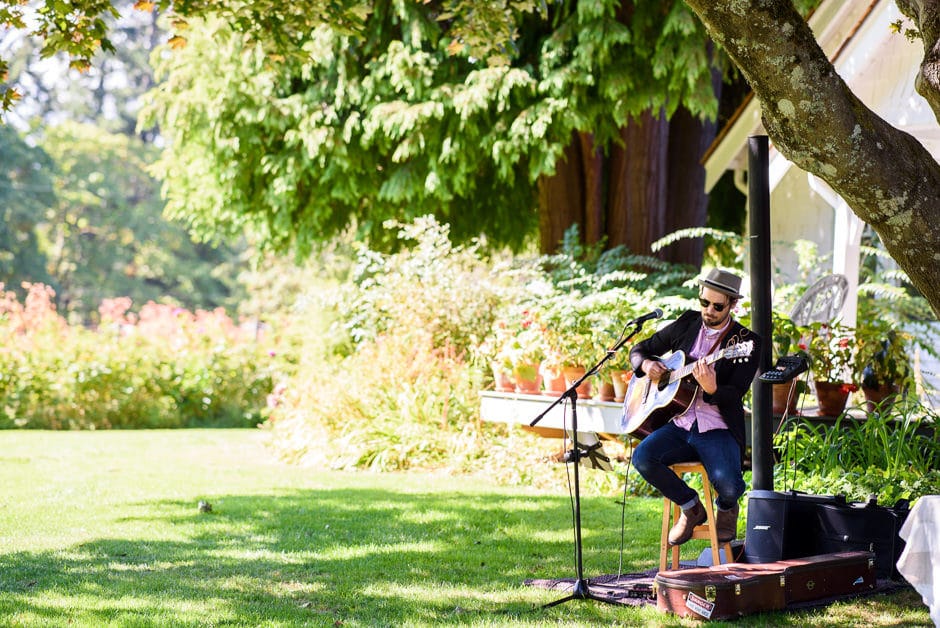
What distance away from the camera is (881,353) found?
8469mm

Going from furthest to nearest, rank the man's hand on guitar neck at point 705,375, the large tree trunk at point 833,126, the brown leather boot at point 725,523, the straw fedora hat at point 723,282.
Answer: the brown leather boot at point 725,523, the straw fedora hat at point 723,282, the man's hand on guitar neck at point 705,375, the large tree trunk at point 833,126

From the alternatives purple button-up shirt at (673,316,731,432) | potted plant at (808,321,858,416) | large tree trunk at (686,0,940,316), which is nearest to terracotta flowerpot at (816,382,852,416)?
potted plant at (808,321,858,416)

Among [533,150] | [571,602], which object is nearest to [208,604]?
[571,602]

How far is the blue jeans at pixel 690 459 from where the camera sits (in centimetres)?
526

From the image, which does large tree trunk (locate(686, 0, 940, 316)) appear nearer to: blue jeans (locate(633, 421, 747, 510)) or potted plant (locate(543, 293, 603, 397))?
blue jeans (locate(633, 421, 747, 510))

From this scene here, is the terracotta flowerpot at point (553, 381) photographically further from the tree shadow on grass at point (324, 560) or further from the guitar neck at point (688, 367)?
the guitar neck at point (688, 367)

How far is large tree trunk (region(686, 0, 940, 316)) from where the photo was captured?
14.6ft

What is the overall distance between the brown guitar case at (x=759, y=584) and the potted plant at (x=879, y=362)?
3.34m

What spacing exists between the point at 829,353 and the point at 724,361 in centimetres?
350

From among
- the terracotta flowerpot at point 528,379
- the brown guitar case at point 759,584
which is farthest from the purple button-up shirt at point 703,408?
the terracotta flowerpot at point 528,379

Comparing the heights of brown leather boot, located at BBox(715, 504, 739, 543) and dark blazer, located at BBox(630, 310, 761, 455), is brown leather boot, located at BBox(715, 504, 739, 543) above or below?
below

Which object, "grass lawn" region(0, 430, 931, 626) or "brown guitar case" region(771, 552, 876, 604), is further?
"brown guitar case" region(771, 552, 876, 604)

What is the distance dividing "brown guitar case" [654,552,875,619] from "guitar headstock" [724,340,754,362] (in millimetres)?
1014

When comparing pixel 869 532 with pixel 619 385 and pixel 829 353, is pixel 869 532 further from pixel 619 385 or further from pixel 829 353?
pixel 619 385
